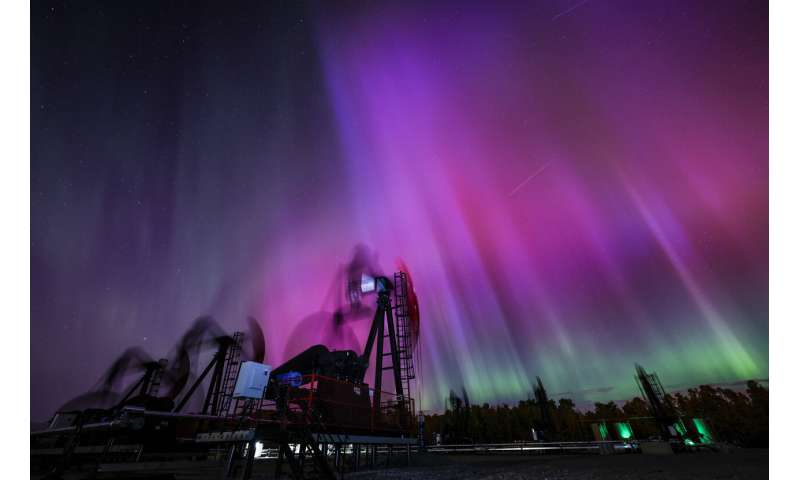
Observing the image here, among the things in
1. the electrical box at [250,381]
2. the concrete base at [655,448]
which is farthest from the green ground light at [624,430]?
the electrical box at [250,381]

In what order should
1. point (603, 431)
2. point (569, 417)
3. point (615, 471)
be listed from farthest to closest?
point (569, 417) < point (603, 431) < point (615, 471)

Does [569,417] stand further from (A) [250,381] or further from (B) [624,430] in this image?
(A) [250,381]

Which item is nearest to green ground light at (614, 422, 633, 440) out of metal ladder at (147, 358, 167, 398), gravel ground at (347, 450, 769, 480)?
gravel ground at (347, 450, 769, 480)

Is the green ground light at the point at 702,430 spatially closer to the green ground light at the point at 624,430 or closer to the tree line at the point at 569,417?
the green ground light at the point at 624,430

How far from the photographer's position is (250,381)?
11406 millimetres

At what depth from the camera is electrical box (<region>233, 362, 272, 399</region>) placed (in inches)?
440

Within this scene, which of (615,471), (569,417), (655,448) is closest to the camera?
(615,471)

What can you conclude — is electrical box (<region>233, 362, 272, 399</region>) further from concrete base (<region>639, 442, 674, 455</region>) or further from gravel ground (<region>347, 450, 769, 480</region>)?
concrete base (<region>639, 442, 674, 455</region>)

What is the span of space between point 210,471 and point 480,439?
8791cm

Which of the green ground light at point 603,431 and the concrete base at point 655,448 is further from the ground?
the green ground light at point 603,431

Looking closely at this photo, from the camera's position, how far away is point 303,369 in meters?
16.2

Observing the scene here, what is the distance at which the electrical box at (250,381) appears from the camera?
11172mm

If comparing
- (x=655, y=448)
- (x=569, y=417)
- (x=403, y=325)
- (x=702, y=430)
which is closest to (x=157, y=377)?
(x=403, y=325)

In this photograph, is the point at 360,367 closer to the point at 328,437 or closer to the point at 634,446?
the point at 328,437
